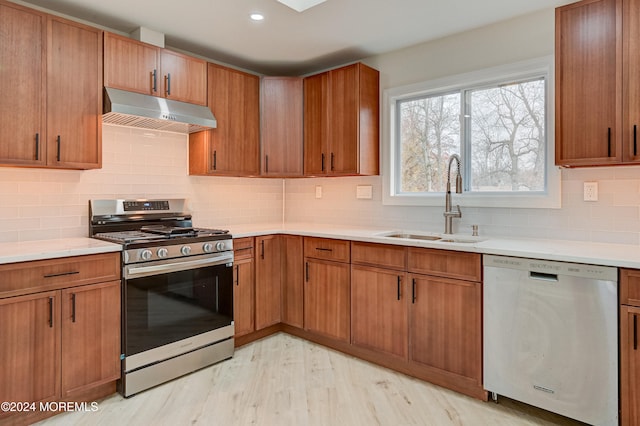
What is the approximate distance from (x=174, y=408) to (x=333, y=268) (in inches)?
56.9

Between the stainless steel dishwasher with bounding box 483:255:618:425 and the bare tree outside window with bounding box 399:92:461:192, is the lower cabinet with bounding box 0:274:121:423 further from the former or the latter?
the bare tree outside window with bounding box 399:92:461:192

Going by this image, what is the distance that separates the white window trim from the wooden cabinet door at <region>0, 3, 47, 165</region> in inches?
99.9

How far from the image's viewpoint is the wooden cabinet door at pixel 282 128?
368cm

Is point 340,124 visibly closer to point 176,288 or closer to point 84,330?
point 176,288

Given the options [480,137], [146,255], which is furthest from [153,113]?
[480,137]

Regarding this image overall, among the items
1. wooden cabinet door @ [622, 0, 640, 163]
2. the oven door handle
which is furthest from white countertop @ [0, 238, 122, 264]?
wooden cabinet door @ [622, 0, 640, 163]

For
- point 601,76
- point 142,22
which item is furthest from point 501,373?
point 142,22

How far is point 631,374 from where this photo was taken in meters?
1.89

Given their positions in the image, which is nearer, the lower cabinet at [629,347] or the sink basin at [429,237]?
the lower cabinet at [629,347]

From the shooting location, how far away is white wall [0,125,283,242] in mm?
2559

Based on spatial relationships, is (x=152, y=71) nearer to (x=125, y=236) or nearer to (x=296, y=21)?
(x=296, y=21)

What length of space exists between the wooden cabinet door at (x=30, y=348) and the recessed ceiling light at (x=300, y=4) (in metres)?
2.24

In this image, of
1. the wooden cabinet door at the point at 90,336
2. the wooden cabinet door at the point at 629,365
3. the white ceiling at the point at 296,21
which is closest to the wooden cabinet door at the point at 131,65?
the white ceiling at the point at 296,21

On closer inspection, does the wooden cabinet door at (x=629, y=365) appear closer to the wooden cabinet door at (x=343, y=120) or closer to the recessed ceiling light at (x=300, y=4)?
the wooden cabinet door at (x=343, y=120)
